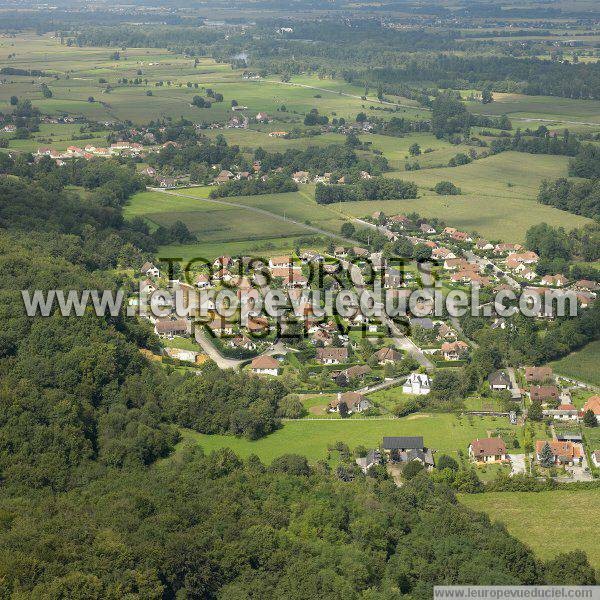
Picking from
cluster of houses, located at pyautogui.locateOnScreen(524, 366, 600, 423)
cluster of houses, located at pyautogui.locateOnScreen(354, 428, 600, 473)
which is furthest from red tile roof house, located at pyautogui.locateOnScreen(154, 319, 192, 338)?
cluster of houses, located at pyautogui.locateOnScreen(524, 366, 600, 423)

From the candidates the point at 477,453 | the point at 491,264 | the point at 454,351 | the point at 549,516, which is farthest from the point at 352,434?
the point at 491,264

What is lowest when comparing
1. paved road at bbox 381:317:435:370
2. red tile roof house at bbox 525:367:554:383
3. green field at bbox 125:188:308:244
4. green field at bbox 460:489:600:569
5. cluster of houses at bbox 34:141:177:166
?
green field at bbox 460:489:600:569

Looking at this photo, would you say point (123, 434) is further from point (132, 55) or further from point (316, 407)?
point (132, 55)

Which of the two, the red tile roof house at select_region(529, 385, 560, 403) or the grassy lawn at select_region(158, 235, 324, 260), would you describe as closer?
the red tile roof house at select_region(529, 385, 560, 403)

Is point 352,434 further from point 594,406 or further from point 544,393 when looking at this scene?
point 594,406

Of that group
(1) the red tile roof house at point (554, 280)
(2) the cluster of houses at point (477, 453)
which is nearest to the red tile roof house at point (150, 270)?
(1) the red tile roof house at point (554, 280)

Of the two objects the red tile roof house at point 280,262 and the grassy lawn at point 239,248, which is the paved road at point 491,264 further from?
the red tile roof house at point 280,262

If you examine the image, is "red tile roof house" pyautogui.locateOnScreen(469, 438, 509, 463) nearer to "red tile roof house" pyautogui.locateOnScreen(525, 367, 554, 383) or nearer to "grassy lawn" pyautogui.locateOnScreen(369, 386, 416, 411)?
"grassy lawn" pyautogui.locateOnScreen(369, 386, 416, 411)
